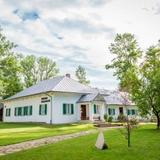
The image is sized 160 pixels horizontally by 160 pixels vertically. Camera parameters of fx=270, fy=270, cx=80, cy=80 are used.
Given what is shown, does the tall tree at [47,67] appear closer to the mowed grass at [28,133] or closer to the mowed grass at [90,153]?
the mowed grass at [28,133]

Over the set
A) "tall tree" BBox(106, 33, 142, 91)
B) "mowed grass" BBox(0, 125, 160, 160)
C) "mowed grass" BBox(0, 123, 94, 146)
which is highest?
"tall tree" BBox(106, 33, 142, 91)

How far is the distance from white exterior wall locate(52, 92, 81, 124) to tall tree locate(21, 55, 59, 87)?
31.7 meters

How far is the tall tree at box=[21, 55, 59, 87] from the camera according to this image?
6244cm

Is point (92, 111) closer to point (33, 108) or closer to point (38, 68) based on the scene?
point (33, 108)

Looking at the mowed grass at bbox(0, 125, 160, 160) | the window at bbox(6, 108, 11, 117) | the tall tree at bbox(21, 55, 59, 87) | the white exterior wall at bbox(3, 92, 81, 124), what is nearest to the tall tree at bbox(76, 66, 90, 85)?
the tall tree at bbox(21, 55, 59, 87)

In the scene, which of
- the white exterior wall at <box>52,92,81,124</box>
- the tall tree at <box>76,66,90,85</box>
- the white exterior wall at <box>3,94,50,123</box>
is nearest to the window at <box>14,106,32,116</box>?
the white exterior wall at <box>3,94,50,123</box>

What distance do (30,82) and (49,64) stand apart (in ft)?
21.7

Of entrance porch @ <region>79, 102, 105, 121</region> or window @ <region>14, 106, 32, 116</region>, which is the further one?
window @ <region>14, 106, 32, 116</region>

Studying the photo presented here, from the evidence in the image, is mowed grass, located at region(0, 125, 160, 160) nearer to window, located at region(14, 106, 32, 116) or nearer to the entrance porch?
the entrance porch

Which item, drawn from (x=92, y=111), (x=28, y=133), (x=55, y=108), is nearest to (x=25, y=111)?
(x=55, y=108)

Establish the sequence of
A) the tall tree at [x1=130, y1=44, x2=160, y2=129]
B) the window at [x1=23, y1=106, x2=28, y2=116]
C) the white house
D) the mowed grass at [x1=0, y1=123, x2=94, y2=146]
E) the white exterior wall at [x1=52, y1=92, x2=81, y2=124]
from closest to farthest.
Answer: the mowed grass at [x1=0, y1=123, x2=94, y2=146] < the tall tree at [x1=130, y1=44, x2=160, y2=129] < the white exterior wall at [x1=52, y1=92, x2=81, y2=124] < the white house < the window at [x1=23, y1=106, x2=28, y2=116]

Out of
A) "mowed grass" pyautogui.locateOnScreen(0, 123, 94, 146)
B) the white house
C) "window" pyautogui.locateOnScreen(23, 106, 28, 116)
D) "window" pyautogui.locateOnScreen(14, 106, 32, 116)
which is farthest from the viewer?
"window" pyautogui.locateOnScreen(23, 106, 28, 116)

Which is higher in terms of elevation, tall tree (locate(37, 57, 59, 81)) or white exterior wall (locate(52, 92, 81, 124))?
tall tree (locate(37, 57, 59, 81))

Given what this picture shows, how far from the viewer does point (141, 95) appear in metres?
21.3
